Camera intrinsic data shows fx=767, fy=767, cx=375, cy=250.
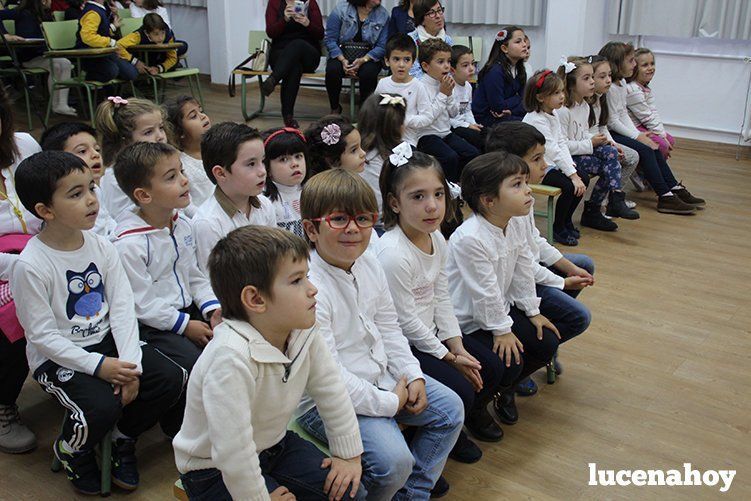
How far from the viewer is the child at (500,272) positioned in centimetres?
242

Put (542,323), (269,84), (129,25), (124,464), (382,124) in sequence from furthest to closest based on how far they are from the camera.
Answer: (129,25)
(269,84)
(382,124)
(542,323)
(124,464)

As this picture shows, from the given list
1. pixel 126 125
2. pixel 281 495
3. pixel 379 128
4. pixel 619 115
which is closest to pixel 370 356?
pixel 281 495

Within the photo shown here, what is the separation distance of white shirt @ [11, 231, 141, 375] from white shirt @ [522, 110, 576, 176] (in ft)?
8.42

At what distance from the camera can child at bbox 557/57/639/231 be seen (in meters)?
4.33

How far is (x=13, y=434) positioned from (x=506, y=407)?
5.11 ft

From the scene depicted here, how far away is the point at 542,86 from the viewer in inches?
158

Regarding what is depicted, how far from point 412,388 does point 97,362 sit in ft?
2.79

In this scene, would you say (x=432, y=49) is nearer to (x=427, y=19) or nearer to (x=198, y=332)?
(x=427, y=19)

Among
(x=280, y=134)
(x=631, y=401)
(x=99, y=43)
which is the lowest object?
(x=631, y=401)

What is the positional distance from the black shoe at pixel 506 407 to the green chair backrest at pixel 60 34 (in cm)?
492

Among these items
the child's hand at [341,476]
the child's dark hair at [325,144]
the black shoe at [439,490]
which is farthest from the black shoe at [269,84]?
the child's hand at [341,476]

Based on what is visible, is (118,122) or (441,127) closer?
(118,122)

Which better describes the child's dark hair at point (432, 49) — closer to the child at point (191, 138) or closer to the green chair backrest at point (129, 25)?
the child at point (191, 138)

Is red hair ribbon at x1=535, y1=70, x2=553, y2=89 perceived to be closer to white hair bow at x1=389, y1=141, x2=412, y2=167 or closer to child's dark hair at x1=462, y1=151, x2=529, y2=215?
child's dark hair at x1=462, y1=151, x2=529, y2=215
